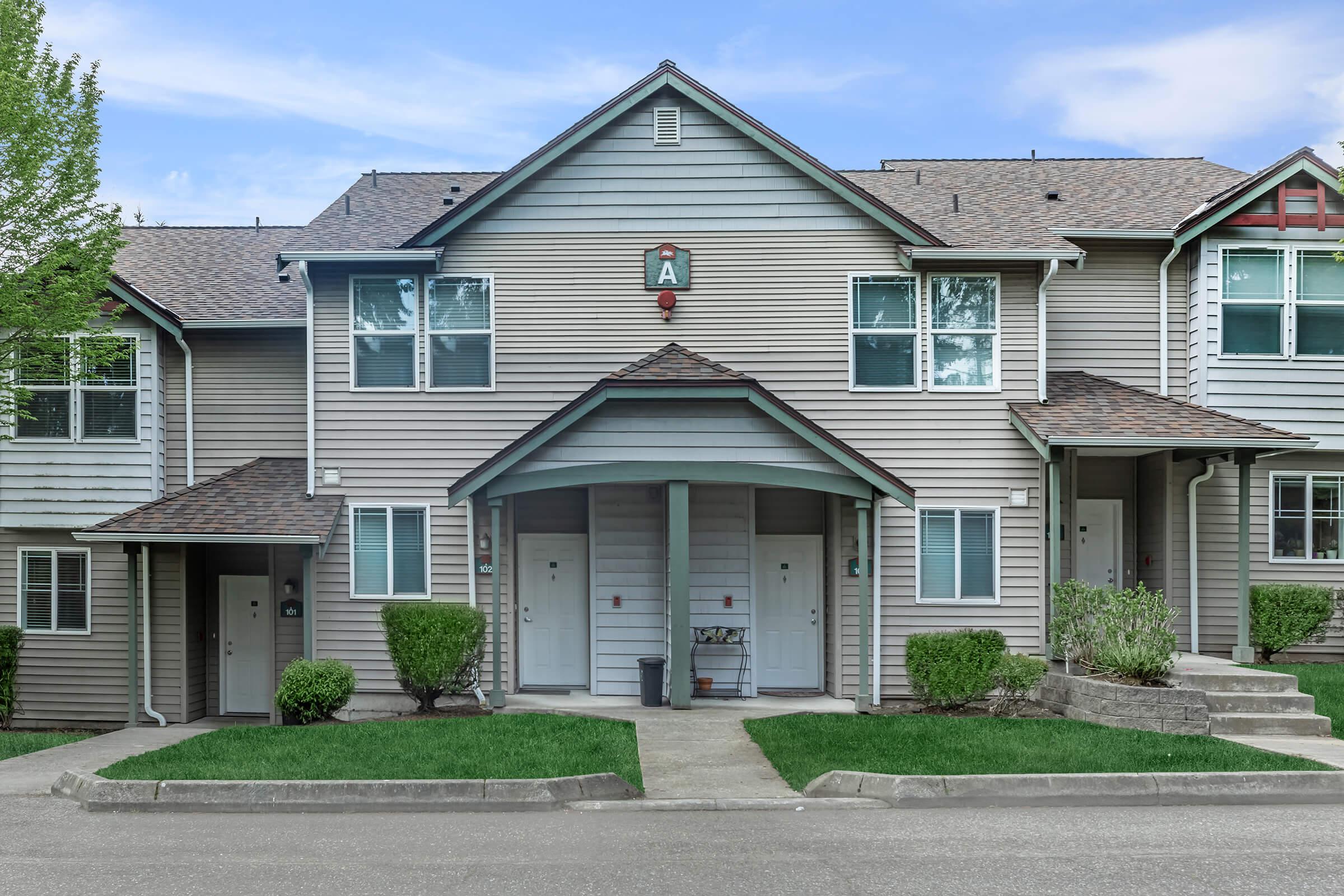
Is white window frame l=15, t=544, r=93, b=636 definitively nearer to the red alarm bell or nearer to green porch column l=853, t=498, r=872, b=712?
the red alarm bell

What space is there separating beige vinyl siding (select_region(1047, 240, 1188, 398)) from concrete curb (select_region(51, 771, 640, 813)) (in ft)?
34.6

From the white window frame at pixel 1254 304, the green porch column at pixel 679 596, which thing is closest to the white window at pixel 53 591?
the green porch column at pixel 679 596

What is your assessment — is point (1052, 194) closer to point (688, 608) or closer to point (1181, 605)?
point (1181, 605)

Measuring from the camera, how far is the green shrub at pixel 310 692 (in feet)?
41.7

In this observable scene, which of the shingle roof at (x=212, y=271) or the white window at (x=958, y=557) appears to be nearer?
the white window at (x=958, y=557)

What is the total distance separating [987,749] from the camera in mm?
10023

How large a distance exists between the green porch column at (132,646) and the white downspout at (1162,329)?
1458cm

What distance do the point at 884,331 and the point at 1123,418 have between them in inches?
131

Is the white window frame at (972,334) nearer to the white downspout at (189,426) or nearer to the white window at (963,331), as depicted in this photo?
the white window at (963,331)

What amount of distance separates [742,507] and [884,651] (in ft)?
8.94

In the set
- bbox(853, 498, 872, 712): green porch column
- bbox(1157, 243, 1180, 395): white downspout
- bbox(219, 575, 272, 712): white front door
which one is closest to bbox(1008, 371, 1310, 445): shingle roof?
bbox(1157, 243, 1180, 395): white downspout

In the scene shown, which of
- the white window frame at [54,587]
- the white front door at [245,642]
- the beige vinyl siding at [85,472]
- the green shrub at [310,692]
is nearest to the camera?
the green shrub at [310,692]

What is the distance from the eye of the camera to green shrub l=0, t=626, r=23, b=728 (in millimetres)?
14984

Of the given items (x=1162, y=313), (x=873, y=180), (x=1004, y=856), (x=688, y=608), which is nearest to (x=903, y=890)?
(x=1004, y=856)
